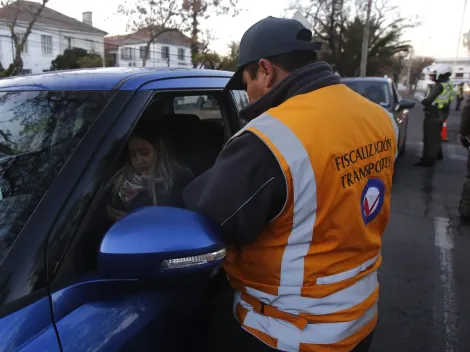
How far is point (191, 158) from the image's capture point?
8.17 feet

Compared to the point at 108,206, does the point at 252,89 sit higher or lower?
higher

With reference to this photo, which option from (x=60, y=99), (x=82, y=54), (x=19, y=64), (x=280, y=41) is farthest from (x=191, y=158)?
(x=82, y=54)

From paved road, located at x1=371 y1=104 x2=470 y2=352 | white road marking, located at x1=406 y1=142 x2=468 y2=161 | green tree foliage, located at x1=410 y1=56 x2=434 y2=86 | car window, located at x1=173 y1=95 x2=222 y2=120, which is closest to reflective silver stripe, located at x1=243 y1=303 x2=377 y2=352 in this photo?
car window, located at x1=173 y1=95 x2=222 y2=120

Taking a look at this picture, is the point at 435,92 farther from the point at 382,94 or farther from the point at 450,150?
the point at 450,150

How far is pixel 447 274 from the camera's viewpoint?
397cm

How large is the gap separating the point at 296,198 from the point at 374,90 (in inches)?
337

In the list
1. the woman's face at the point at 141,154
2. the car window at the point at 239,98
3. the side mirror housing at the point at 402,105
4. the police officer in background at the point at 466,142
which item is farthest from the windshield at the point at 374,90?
the woman's face at the point at 141,154

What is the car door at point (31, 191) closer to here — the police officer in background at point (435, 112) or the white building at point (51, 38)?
the police officer in background at point (435, 112)

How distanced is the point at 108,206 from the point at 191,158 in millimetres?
994

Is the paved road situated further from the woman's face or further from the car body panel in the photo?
the car body panel

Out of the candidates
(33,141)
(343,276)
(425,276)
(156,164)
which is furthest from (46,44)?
(343,276)

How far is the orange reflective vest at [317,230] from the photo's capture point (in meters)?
1.22

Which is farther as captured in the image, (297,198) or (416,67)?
(416,67)

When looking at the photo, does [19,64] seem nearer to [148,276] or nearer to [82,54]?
[148,276]
